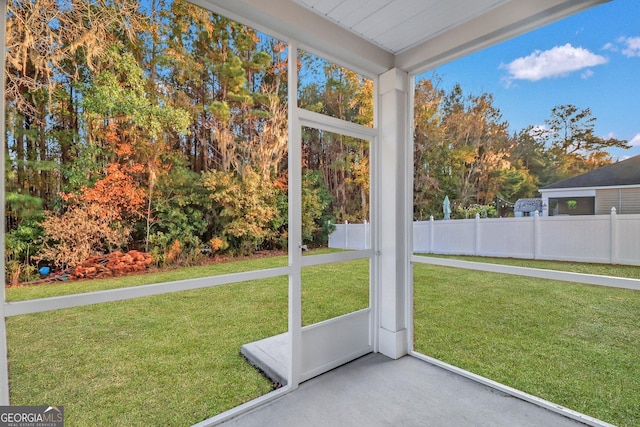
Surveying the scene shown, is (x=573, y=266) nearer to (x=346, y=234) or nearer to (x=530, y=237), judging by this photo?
(x=530, y=237)

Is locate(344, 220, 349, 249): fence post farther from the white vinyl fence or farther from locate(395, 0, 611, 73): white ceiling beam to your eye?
locate(395, 0, 611, 73): white ceiling beam

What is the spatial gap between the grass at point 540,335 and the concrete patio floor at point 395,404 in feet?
1.17

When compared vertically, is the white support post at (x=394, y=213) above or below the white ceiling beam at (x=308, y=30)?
below

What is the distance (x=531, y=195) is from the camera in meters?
2.31

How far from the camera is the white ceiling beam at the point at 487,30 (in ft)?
6.03

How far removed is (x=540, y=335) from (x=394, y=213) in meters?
1.92

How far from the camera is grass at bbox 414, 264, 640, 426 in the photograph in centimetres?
A: 222

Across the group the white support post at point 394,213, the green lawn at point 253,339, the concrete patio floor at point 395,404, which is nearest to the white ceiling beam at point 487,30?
the white support post at point 394,213

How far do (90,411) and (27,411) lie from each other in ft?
2.17

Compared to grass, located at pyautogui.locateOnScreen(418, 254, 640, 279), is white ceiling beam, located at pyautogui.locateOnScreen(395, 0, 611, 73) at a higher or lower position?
higher

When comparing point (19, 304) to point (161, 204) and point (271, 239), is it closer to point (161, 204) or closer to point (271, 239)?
point (161, 204)

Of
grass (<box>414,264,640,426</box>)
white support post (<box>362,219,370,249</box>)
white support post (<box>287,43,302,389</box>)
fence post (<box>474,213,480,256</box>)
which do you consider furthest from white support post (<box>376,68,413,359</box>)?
white support post (<box>287,43,302,389</box>)

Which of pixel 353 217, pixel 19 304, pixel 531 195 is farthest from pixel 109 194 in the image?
pixel 531 195

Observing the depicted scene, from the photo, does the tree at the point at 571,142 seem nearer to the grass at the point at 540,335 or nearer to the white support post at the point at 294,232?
the grass at the point at 540,335
